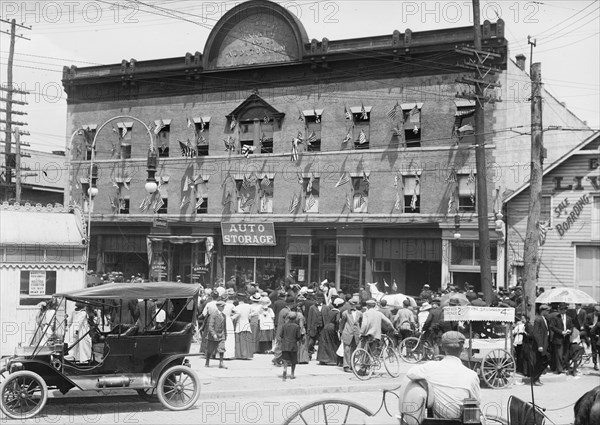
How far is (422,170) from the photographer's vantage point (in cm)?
3500

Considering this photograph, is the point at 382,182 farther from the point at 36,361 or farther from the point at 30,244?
the point at 36,361

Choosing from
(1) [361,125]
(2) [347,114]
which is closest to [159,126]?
(2) [347,114]

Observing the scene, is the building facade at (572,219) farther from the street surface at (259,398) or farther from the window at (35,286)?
the window at (35,286)

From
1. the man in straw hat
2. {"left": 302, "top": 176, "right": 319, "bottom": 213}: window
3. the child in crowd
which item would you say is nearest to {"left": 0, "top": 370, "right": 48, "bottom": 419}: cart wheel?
the child in crowd

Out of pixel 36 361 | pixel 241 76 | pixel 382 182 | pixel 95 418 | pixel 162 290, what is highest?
pixel 241 76

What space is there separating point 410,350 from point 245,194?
68.2ft

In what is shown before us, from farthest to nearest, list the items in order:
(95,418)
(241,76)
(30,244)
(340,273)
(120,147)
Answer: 1. (120,147)
2. (241,76)
3. (340,273)
4. (30,244)
5. (95,418)

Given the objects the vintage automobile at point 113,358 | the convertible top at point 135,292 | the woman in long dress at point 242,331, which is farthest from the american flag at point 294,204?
the convertible top at point 135,292

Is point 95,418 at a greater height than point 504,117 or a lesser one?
lesser

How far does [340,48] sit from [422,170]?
23.1ft

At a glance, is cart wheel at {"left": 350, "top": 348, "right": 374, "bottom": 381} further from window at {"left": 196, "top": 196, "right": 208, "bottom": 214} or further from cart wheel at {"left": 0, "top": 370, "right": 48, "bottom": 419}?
→ window at {"left": 196, "top": 196, "right": 208, "bottom": 214}

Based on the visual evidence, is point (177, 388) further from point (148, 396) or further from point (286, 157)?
point (286, 157)

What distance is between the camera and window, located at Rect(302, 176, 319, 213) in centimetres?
3756

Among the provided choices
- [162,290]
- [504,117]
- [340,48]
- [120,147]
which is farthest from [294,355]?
[120,147]
